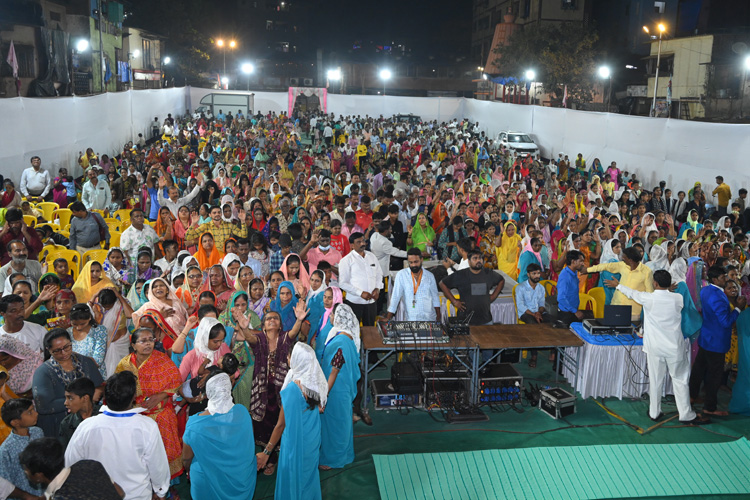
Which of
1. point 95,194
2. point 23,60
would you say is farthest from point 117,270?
point 23,60

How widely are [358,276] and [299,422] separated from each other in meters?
2.87

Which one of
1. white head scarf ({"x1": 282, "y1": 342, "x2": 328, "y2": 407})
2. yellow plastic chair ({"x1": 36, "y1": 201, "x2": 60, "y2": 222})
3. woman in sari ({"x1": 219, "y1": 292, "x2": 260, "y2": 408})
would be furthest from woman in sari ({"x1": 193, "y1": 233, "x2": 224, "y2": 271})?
yellow plastic chair ({"x1": 36, "y1": 201, "x2": 60, "y2": 222})

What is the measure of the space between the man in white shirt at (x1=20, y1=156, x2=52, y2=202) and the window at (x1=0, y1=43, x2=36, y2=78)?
13181 millimetres

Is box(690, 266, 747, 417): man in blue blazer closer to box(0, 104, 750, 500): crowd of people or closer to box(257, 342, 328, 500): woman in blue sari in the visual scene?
box(0, 104, 750, 500): crowd of people

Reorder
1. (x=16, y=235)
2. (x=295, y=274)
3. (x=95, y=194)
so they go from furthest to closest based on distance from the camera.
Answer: (x=95, y=194) → (x=16, y=235) → (x=295, y=274)

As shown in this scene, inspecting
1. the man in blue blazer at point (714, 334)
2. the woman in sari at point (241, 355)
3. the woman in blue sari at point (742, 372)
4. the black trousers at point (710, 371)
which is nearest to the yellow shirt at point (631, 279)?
the man in blue blazer at point (714, 334)

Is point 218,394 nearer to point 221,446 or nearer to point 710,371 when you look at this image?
point 221,446

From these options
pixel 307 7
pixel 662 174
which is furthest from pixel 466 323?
pixel 307 7

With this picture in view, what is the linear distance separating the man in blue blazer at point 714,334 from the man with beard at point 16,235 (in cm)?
734

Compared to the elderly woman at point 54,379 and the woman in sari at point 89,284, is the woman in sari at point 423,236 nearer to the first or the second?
the woman in sari at point 89,284

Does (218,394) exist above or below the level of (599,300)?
above

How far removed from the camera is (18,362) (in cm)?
472

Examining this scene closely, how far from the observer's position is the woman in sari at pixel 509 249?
8.50 metres

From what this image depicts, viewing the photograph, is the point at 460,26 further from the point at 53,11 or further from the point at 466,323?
the point at 466,323
